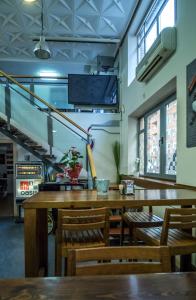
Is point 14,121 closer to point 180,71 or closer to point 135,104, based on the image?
point 135,104

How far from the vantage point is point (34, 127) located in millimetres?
5629

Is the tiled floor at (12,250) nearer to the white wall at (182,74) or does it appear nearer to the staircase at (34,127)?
the staircase at (34,127)

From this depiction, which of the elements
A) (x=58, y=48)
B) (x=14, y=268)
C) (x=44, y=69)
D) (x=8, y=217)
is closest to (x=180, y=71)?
(x=14, y=268)

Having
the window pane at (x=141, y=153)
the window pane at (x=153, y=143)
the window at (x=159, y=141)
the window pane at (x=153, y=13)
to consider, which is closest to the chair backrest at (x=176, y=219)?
the window at (x=159, y=141)

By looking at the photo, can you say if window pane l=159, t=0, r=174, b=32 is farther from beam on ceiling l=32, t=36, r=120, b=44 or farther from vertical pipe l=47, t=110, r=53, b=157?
vertical pipe l=47, t=110, r=53, b=157

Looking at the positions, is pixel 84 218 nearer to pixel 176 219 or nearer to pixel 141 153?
pixel 176 219

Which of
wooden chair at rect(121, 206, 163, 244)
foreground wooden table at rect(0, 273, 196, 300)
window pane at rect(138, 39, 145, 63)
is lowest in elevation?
wooden chair at rect(121, 206, 163, 244)

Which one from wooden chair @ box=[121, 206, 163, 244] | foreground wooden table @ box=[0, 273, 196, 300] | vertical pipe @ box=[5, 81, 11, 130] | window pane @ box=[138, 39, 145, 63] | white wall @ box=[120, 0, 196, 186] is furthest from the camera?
vertical pipe @ box=[5, 81, 11, 130]

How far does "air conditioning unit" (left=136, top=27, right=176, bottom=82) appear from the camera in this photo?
3.19 meters

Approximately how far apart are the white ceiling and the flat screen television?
79 centimetres

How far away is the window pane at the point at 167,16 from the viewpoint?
3.72 m

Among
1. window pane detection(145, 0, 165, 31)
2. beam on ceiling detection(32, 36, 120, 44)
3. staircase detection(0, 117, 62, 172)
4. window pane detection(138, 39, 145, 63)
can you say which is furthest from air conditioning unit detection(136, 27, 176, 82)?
staircase detection(0, 117, 62, 172)

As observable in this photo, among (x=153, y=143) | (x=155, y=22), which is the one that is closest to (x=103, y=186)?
(x=153, y=143)

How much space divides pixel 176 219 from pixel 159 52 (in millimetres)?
2317
